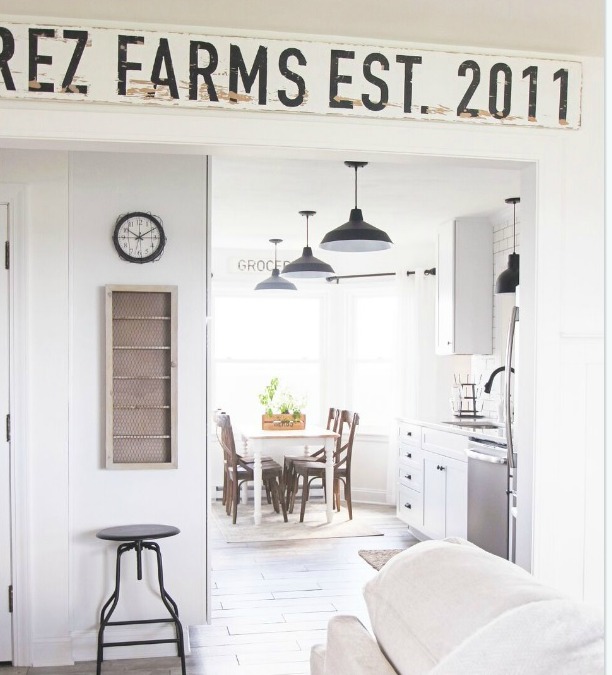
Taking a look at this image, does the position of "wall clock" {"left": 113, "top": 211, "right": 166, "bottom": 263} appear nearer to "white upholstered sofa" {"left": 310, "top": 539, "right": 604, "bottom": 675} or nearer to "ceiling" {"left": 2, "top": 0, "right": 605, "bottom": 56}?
"ceiling" {"left": 2, "top": 0, "right": 605, "bottom": 56}

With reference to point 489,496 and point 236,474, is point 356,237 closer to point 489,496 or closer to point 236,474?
point 489,496

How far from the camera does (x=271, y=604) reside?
4.83 meters

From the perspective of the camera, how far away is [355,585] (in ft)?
17.2

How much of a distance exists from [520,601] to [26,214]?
321 cm

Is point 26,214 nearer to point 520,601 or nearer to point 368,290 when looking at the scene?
point 520,601

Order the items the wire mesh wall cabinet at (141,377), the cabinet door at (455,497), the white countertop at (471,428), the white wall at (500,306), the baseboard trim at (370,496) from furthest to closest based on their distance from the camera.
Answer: the baseboard trim at (370,496) < the white wall at (500,306) < the cabinet door at (455,497) < the white countertop at (471,428) < the wire mesh wall cabinet at (141,377)

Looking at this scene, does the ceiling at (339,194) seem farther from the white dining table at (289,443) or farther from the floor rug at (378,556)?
the floor rug at (378,556)

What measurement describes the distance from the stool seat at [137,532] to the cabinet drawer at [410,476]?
302 centimetres

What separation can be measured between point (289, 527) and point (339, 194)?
2.89 m

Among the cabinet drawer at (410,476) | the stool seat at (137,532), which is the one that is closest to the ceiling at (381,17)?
the stool seat at (137,532)

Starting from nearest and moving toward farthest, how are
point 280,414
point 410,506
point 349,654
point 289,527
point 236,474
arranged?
point 349,654
point 410,506
point 289,527
point 236,474
point 280,414

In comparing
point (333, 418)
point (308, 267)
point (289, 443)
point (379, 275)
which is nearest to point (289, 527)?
point (289, 443)

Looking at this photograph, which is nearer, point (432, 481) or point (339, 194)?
point (339, 194)

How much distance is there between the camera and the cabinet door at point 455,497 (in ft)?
18.0
